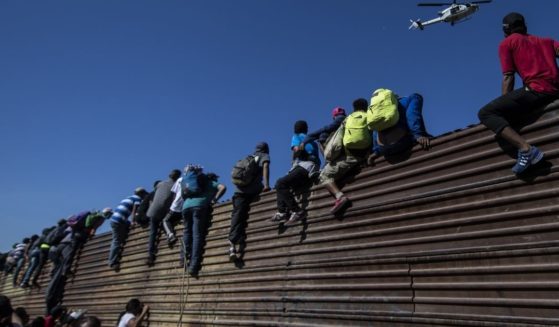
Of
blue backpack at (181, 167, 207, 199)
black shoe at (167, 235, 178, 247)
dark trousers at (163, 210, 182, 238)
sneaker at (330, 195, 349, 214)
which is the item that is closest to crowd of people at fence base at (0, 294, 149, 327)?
black shoe at (167, 235, 178, 247)

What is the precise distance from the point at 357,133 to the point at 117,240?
777 cm

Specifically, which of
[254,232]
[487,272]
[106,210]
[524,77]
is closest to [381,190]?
[487,272]

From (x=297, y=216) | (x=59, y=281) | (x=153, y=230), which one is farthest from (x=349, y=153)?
(x=59, y=281)

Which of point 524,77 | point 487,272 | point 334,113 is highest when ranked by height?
point 334,113

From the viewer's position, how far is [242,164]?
7.16 m

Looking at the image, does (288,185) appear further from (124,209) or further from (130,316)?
(124,209)

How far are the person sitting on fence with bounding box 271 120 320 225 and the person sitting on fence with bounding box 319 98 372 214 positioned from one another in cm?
52

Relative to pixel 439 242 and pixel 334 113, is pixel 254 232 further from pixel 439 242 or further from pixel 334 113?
pixel 439 242

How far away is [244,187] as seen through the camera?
23.7 ft

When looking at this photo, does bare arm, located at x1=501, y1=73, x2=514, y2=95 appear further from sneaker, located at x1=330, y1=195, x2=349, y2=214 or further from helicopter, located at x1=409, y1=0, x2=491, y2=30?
helicopter, located at x1=409, y1=0, x2=491, y2=30

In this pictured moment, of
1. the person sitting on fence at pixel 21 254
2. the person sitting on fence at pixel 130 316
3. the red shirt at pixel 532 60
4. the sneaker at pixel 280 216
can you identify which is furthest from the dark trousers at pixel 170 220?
the person sitting on fence at pixel 21 254

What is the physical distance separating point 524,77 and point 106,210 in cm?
1149

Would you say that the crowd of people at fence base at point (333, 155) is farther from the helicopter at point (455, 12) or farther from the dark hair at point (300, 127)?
the helicopter at point (455, 12)

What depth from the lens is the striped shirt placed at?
10.6 meters
